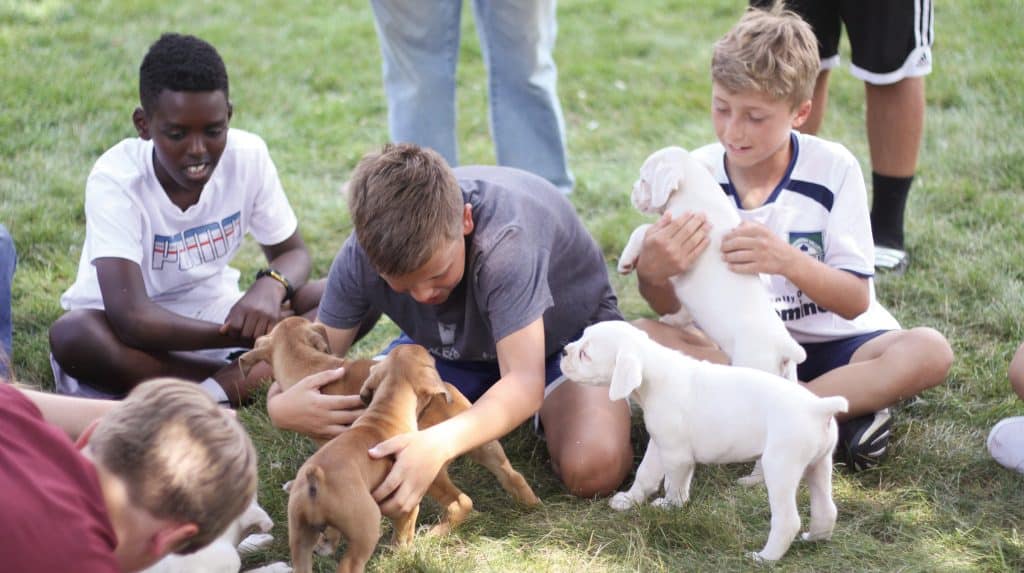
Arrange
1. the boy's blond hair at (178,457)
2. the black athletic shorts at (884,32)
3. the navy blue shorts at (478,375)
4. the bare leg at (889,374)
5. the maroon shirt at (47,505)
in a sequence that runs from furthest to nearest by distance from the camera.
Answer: the black athletic shorts at (884,32), the navy blue shorts at (478,375), the bare leg at (889,374), the boy's blond hair at (178,457), the maroon shirt at (47,505)

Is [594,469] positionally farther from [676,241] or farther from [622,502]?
[676,241]

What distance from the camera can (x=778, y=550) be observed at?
9.50ft

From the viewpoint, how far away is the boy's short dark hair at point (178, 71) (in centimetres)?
391

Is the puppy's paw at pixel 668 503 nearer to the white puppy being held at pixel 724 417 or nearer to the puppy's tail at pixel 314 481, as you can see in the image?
the white puppy being held at pixel 724 417

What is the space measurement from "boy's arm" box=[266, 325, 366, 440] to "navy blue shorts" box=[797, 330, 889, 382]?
1.58 m

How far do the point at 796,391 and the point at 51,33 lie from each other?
6953 millimetres

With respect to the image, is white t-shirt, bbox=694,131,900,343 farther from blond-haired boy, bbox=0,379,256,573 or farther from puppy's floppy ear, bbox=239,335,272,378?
blond-haired boy, bbox=0,379,256,573

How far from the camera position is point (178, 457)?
2.14 m

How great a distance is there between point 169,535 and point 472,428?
100 centimetres

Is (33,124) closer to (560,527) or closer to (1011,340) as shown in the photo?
(560,527)

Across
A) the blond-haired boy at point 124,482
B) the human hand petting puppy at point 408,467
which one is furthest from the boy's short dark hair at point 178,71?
the blond-haired boy at point 124,482

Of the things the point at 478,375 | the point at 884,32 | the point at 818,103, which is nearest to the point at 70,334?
the point at 478,375

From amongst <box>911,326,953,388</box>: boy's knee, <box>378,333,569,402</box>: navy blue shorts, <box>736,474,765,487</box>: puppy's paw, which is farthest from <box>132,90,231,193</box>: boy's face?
<box>911,326,953,388</box>: boy's knee

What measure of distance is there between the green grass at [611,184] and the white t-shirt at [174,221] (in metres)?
0.59
